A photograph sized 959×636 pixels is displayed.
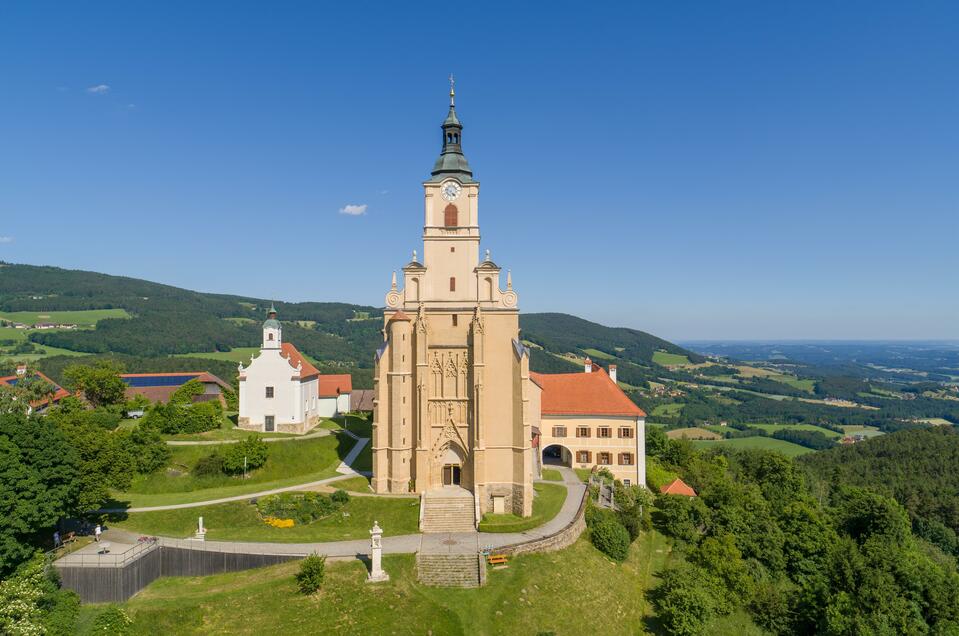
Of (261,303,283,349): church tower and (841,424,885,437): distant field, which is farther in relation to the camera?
(841,424,885,437): distant field

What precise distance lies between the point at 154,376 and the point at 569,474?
59.0 meters

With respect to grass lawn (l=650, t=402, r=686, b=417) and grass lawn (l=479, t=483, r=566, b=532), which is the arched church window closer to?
grass lawn (l=479, t=483, r=566, b=532)

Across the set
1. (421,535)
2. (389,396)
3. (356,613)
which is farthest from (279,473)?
(356,613)

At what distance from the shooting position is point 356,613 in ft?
92.9

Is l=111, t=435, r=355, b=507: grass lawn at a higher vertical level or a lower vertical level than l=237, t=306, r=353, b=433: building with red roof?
lower

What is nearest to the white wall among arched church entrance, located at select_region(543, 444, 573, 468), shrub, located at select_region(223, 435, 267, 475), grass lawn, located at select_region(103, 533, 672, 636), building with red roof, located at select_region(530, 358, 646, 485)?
shrub, located at select_region(223, 435, 267, 475)


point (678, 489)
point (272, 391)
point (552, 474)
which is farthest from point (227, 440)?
point (678, 489)

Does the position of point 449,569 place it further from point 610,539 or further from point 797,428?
point 797,428

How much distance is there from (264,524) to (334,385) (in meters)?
34.8

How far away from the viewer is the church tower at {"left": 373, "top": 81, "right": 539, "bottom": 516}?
4247 cm

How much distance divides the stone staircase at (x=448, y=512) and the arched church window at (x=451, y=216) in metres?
21.5

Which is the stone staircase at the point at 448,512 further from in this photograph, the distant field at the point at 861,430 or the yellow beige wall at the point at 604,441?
the distant field at the point at 861,430

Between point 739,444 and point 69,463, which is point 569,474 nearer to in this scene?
point 69,463

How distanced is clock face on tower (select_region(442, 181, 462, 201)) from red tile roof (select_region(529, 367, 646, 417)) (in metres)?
20.4
